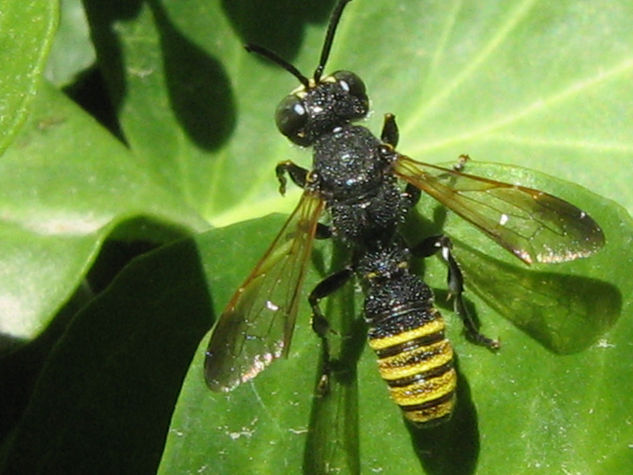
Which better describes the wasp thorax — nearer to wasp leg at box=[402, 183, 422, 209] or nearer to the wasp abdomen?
wasp leg at box=[402, 183, 422, 209]

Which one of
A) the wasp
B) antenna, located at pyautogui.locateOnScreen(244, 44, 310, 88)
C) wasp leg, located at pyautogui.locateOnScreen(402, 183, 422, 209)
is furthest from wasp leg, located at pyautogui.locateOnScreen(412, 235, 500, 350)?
antenna, located at pyautogui.locateOnScreen(244, 44, 310, 88)

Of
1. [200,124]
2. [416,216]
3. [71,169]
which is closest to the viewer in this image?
[416,216]

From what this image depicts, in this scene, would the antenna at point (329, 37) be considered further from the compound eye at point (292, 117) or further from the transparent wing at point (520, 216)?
the transparent wing at point (520, 216)

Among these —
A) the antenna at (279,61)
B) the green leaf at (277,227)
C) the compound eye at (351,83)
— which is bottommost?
the green leaf at (277,227)

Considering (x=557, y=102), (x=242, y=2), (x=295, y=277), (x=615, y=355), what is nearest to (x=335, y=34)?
(x=242, y=2)

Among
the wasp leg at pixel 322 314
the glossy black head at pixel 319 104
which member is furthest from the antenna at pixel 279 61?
the wasp leg at pixel 322 314

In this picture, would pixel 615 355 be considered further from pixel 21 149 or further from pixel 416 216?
pixel 21 149

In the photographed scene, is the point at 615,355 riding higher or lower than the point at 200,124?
higher
